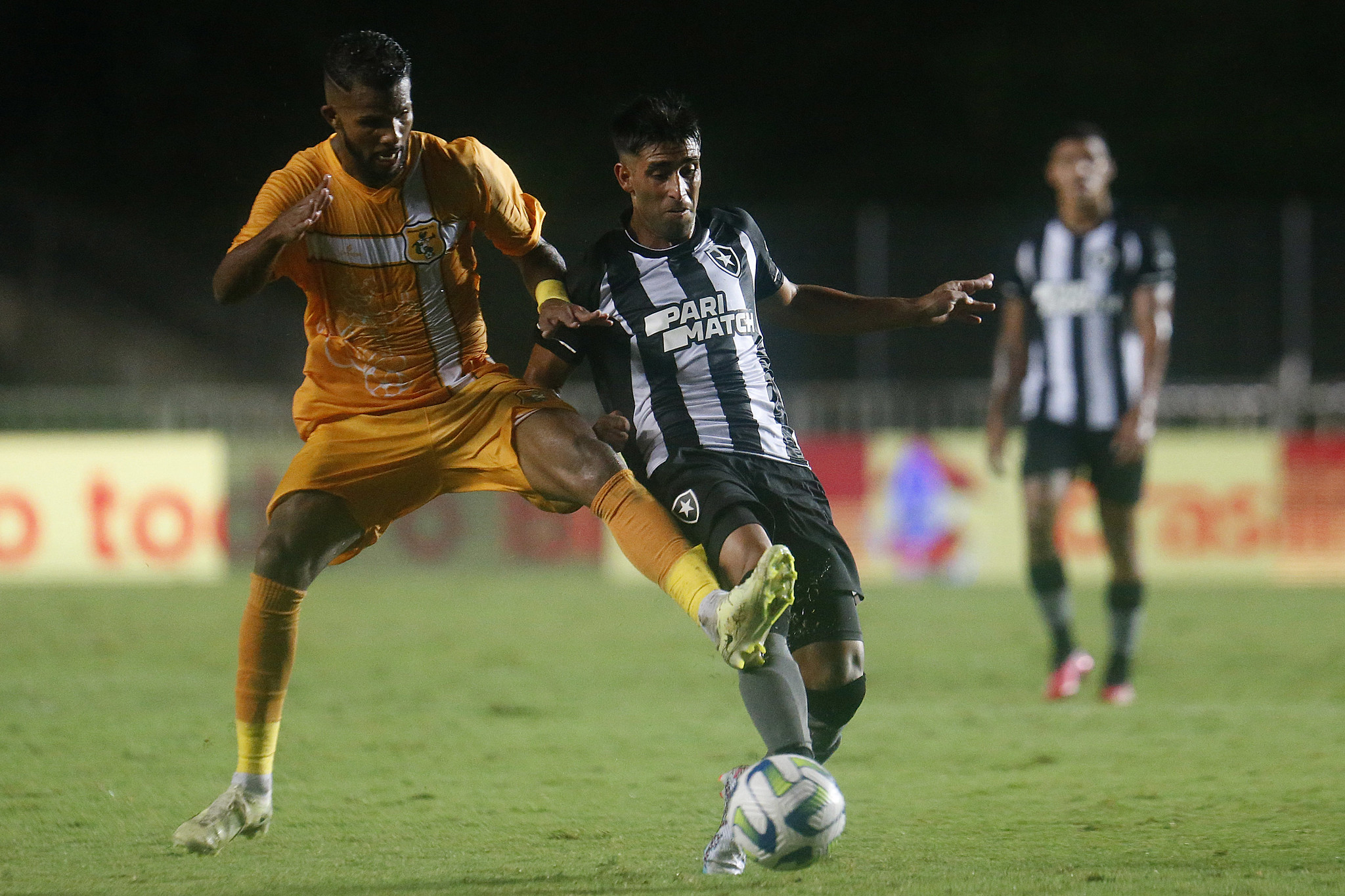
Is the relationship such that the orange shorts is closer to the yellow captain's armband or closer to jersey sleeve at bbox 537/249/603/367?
jersey sleeve at bbox 537/249/603/367

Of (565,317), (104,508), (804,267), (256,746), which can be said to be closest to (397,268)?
(565,317)

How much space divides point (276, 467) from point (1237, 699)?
9.00 metres

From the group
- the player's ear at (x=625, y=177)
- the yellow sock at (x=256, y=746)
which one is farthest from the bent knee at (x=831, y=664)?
the yellow sock at (x=256, y=746)

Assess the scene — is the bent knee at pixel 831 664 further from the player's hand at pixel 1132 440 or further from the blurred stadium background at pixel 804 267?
the player's hand at pixel 1132 440

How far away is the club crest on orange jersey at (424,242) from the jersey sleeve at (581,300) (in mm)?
366

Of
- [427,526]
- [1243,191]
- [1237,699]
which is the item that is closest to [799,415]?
[427,526]

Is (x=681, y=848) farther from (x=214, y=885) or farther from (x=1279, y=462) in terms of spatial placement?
(x=1279, y=462)

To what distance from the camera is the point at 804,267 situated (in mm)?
15984

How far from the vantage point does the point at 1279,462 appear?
12.3 metres

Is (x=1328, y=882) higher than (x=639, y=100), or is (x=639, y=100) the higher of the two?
(x=639, y=100)

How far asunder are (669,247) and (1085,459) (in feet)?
11.9

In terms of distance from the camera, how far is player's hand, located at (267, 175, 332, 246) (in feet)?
12.3

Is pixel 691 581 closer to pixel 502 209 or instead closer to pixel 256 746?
pixel 502 209

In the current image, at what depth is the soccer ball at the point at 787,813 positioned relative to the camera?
11.6 feet
